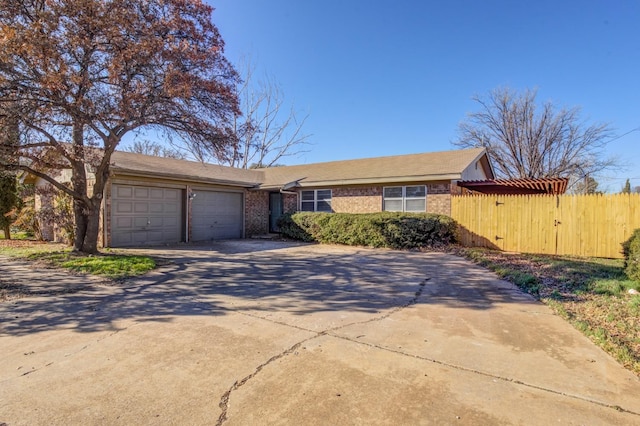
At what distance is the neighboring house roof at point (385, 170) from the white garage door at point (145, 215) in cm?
458

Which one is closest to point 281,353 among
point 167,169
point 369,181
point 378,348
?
point 378,348

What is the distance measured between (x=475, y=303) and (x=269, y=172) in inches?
688

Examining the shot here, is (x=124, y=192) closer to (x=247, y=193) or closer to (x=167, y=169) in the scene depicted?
(x=167, y=169)

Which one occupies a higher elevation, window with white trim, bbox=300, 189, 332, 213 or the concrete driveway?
window with white trim, bbox=300, 189, 332, 213

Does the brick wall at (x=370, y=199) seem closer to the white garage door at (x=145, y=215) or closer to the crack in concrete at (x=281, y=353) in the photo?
the white garage door at (x=145, y=215)

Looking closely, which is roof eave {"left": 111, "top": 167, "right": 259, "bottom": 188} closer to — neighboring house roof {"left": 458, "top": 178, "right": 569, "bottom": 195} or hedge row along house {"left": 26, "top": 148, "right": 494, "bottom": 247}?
hedge row along house {"left": 26, "top": 148, "right": 494, "bottom": 247}

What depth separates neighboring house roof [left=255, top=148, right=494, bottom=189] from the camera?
14.0 meters

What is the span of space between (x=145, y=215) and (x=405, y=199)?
33.5ft

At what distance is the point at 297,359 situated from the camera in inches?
136

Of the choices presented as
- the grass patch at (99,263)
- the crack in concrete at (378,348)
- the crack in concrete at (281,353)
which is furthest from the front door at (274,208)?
the crack in concrete at (378,348)

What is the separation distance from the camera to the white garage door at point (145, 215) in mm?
12141

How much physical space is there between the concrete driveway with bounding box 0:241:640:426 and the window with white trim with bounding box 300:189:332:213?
34.5 feet

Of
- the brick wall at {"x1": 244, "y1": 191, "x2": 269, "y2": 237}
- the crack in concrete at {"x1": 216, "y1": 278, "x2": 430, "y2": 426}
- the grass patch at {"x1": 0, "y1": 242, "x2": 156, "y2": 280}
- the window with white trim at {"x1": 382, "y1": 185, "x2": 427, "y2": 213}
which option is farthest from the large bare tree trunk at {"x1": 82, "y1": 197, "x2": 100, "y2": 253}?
the window with white trim at {"x1": 382, "y1": 185, "x2": 427, "y2": 213}

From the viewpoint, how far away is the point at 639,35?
42.1ft
